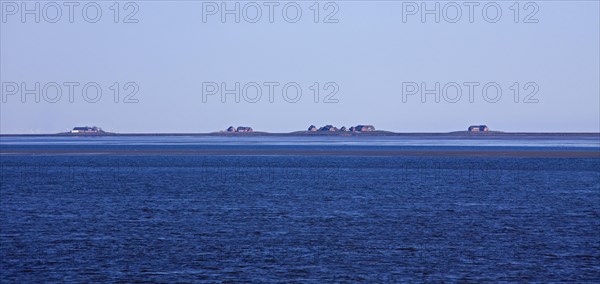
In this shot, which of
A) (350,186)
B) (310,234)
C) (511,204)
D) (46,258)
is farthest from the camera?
(350,186)

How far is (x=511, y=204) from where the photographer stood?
4866 centimetres

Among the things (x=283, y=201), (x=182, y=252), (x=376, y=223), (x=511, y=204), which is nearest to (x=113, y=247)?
(x=182, y=252)

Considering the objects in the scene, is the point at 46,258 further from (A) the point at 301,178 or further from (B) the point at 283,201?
(A) the point at 301,178

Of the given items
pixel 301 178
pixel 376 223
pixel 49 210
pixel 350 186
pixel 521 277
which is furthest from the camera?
pixel 301 178

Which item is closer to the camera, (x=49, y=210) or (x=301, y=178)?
(x=49, y=210)

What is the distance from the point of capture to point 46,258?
2802 cm

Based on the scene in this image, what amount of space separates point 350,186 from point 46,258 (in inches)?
1514

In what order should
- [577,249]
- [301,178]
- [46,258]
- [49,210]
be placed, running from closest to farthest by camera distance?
[46,258] < [577,249] < [49,210] < [301,178]

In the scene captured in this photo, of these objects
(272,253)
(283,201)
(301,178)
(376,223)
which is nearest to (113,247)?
(272,253)

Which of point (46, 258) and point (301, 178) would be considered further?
point (301, 178)

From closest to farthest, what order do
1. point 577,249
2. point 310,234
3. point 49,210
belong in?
point 577,249 < point 310,234 < point 49,210

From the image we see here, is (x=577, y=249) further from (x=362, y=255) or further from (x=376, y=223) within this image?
(x=376, y=223)

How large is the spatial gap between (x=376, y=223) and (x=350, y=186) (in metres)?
26.2

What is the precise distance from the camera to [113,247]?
30656mm
